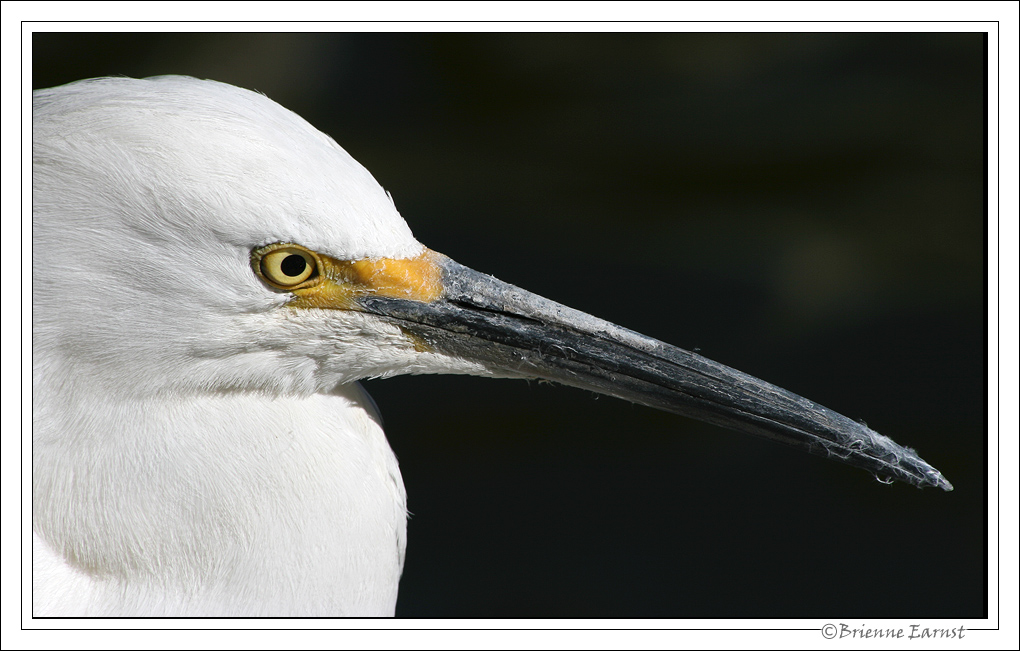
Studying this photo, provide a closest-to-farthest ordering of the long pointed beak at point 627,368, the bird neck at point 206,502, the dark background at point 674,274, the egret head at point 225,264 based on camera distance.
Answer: the egret head at point 225,264, the bird neck at point 206,502, the long pointed beak at point 627,368, the dark background at point 674,274

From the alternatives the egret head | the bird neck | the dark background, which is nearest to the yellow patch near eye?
the egret head

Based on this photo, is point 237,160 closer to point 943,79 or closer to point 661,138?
point 661,138

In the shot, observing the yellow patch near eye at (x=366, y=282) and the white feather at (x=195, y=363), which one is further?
the yellow patch near eye at (x=366, y=282)

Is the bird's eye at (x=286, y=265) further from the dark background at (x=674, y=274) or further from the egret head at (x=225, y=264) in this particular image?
the dark background at (x=674, y=274)

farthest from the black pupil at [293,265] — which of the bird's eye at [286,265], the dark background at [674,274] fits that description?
the dark background at [674,274]

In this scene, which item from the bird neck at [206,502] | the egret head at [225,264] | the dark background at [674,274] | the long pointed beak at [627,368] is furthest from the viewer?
the dark background at [674,274]

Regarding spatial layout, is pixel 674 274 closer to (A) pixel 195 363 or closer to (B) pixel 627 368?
(B) pixel 627 368
